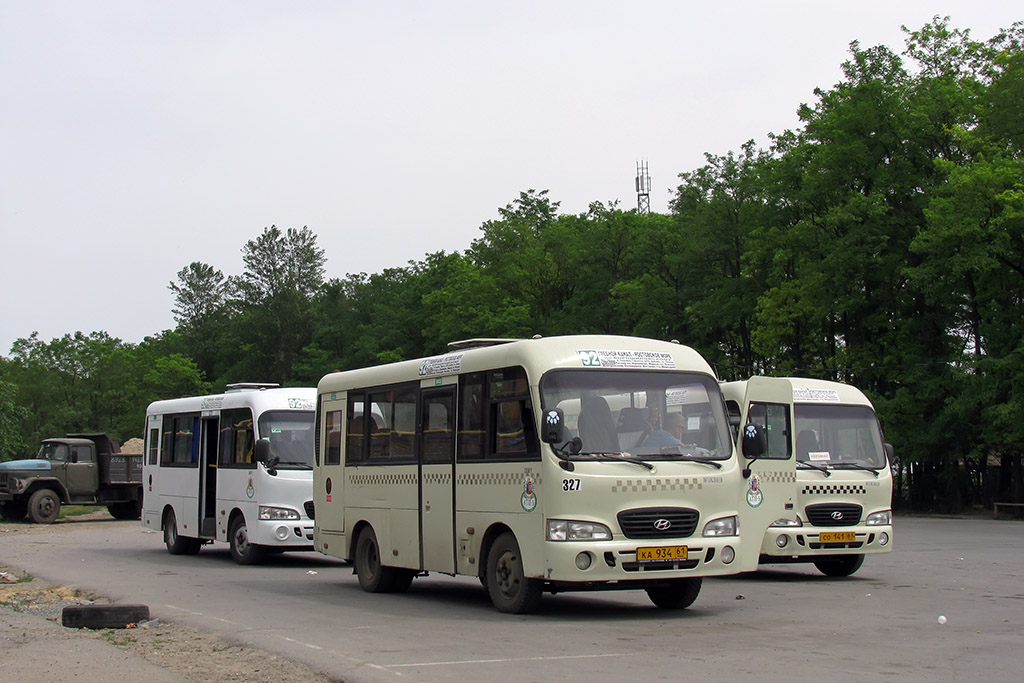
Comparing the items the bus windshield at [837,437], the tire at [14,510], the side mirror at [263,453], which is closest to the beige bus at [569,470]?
the bus windshield at [837,437]

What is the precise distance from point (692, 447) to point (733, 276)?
4388 centimetres

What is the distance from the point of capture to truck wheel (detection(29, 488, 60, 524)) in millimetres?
37219

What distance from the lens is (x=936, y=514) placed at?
1738 inches

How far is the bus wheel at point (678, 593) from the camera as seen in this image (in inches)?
516

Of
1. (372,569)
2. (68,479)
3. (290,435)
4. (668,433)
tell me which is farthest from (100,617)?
(68,479)

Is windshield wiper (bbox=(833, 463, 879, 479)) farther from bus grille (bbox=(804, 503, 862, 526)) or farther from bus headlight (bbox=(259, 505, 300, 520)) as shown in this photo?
bus headlight (bbox=(259, 505, 300, 520))

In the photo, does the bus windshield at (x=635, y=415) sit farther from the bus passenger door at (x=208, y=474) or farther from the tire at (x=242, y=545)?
the bus passenger door at (x=208, y=474)

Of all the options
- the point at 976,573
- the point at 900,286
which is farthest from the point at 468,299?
the point at 976,573

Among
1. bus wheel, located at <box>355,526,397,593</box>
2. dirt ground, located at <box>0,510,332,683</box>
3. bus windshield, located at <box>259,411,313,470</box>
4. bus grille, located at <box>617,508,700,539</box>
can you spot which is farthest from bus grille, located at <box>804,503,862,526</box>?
dirt ground, located at <box>0,510,332,683</box>

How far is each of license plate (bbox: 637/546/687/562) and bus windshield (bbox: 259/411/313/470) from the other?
944cm

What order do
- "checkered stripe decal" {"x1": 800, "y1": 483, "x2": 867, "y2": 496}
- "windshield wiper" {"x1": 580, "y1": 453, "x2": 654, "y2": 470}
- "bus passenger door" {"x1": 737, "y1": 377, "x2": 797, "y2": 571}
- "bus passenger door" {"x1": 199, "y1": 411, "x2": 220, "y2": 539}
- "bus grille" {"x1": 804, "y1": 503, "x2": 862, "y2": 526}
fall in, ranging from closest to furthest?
"windshield wiper" {"x1": 580, "y1": 453, "x2": 654, "y2": 470} < "bus passenger door" {"x1": 737, "y1": 377, "x2": 797, "y2": 571} < "bus grille" {"x1": 804, "y1": 503, "x2": 862, "y2": 526} < "checkered stripe decal" {"x1": 800, "y1": 483, "x2": 867, "y2": 496} < "bus passenger door" {"x1": 199, "y1": 411, "x2": 220, "y2": 539}

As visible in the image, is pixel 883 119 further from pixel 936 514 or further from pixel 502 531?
pixel 502 531

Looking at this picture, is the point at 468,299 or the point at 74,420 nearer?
the point at 468,299

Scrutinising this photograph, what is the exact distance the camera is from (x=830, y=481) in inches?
690
